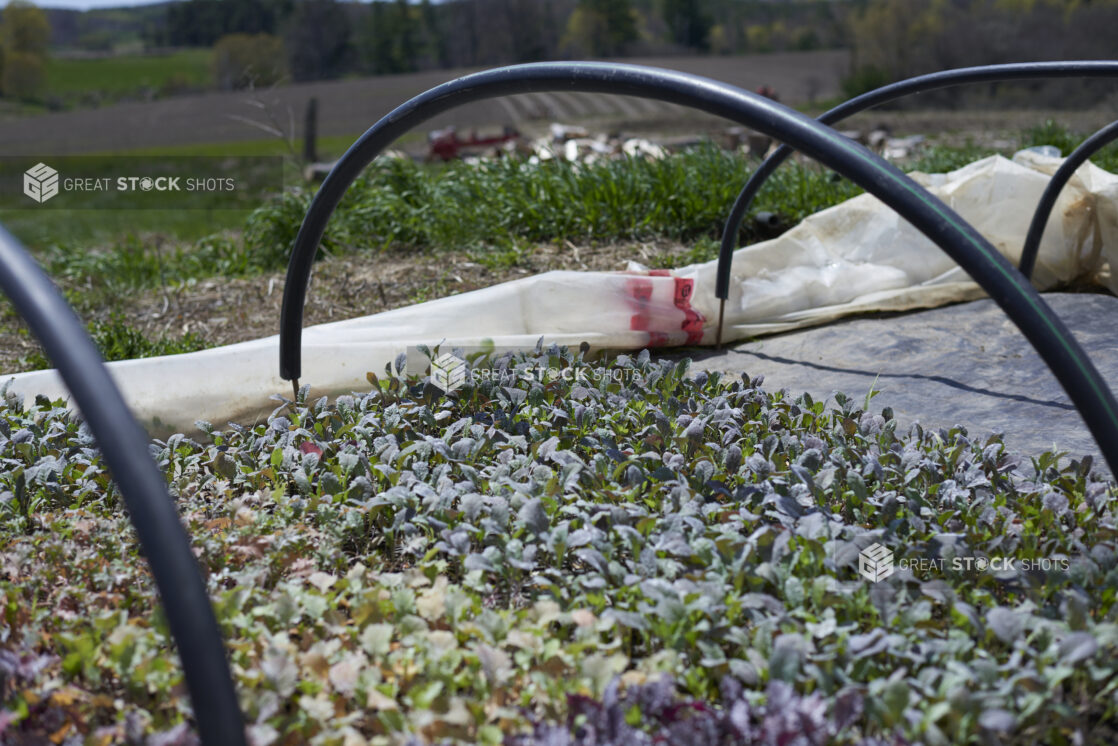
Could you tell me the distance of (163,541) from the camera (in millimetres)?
1100

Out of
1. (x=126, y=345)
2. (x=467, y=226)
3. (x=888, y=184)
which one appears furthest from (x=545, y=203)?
(x=888, y=184)

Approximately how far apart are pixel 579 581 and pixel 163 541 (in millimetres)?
956

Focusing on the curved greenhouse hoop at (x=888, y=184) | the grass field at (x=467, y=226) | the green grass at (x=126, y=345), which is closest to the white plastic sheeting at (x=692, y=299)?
the grass field at (x=467, y=226)

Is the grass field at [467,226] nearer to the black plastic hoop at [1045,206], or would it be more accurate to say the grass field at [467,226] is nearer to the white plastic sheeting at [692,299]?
the white plastic sheeting at [692,299]

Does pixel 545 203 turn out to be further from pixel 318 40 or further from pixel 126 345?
pixel 318 40

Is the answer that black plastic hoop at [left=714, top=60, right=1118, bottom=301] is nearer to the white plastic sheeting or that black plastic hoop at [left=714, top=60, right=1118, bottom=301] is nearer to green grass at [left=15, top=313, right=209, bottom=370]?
the white plastic sheeting

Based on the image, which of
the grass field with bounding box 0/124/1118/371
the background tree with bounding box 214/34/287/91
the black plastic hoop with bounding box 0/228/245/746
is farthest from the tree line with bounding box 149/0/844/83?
the black plastic hoop with bounding box 0/228/245/746

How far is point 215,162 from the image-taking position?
17.3 meters

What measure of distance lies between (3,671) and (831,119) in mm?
3032

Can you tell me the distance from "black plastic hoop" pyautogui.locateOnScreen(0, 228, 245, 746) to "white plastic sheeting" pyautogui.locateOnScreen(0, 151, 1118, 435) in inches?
74.0

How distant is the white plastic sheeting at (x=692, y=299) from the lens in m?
2.97

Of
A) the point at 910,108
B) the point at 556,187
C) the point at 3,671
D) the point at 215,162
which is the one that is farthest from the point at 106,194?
the point at 910,108

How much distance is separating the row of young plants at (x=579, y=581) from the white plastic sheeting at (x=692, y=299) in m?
0.28

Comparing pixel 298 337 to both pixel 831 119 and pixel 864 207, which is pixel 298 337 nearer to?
pixel 831 119
